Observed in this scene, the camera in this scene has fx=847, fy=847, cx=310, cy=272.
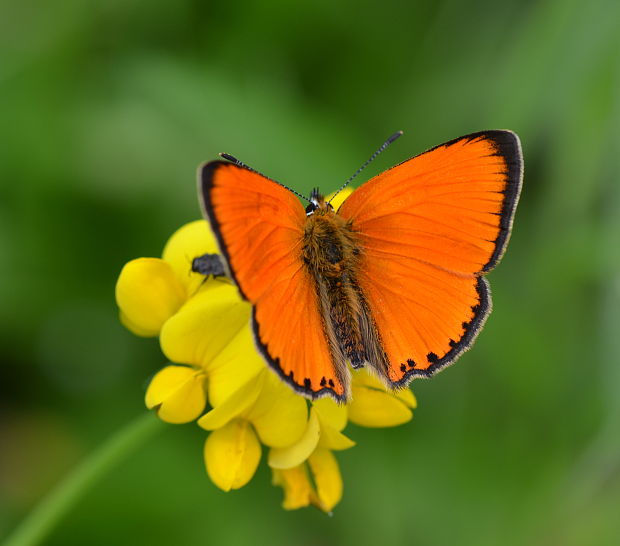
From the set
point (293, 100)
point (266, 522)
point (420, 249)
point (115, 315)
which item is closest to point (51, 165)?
point (115, 315)

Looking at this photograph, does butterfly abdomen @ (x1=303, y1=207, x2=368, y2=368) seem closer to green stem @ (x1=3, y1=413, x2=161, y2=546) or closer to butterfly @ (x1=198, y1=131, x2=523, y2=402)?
butterfly @ (x1=198, y1=131, x2=523, y2=402)

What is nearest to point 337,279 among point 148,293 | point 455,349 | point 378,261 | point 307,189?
point 378,261

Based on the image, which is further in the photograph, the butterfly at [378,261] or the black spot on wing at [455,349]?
the black spot on wing at [455,349]

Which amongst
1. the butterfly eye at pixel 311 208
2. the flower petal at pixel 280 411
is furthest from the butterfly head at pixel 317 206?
the flower petal at pixel 280 411

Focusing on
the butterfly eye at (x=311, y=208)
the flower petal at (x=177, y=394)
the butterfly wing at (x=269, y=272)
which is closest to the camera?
the butterfly wing at (x=269, y=272)

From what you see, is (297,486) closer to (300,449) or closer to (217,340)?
(300,449)

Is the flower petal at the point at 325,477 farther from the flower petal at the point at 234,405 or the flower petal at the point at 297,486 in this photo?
the flower petal at the point at 234,405

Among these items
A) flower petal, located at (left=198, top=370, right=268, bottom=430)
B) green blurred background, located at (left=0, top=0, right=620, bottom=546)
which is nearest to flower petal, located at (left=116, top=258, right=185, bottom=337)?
flower petal, located at (left=198, top=370, right=268, bottom=430)
